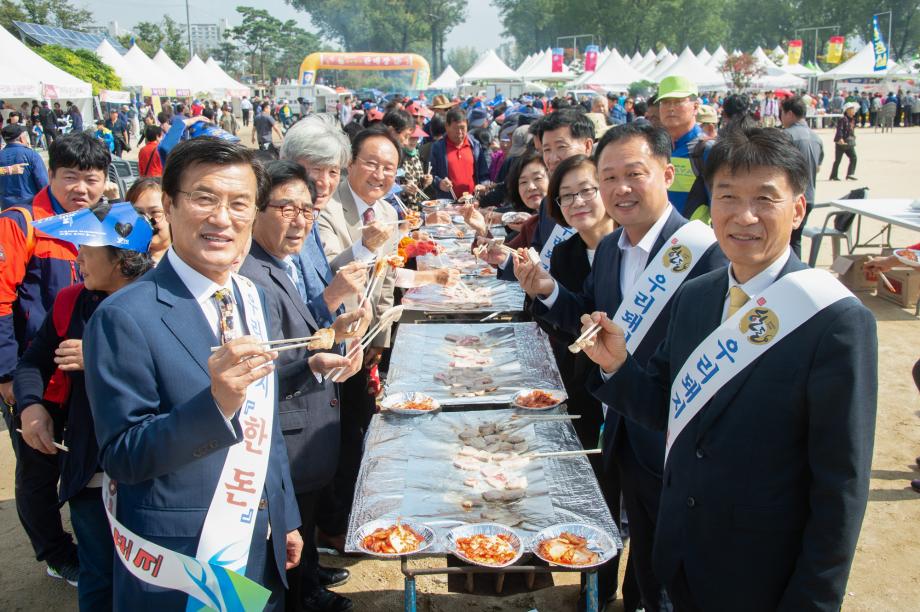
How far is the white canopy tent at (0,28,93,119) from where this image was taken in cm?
1531

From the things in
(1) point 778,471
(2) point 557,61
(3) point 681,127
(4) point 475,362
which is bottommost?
(4) point 475,362

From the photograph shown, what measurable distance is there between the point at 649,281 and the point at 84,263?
209cm

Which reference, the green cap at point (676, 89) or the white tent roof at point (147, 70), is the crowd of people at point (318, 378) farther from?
the white tent roof at point (147, 70)

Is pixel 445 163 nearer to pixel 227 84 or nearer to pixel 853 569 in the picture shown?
pixel 853 569

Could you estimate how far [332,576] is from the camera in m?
3.35

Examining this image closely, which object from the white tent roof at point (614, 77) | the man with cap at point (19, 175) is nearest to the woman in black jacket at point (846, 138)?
the man with cap at point (19, 175)

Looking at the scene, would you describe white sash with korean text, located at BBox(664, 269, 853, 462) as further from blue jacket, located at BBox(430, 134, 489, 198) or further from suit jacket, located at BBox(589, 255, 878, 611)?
blue jacket, located at BBox(430, 134, 489, 198)

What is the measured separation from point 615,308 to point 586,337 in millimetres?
949

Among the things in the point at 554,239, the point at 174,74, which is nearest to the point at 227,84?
the point at 174,74

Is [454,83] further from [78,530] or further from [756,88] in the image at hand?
[78,530]

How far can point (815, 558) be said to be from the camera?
1665 millimetres

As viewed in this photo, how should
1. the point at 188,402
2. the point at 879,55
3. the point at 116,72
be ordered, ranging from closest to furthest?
1. the point at 188,402
2. the point at 116,72
3. the point at 879,55

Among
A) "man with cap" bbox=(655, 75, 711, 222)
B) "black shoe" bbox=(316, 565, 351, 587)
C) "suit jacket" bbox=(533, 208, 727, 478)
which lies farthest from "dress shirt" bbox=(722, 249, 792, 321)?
"man with cap" bbox=(655, 75, 711, 222)

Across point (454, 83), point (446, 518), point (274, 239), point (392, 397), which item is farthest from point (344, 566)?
point (454, 83)
